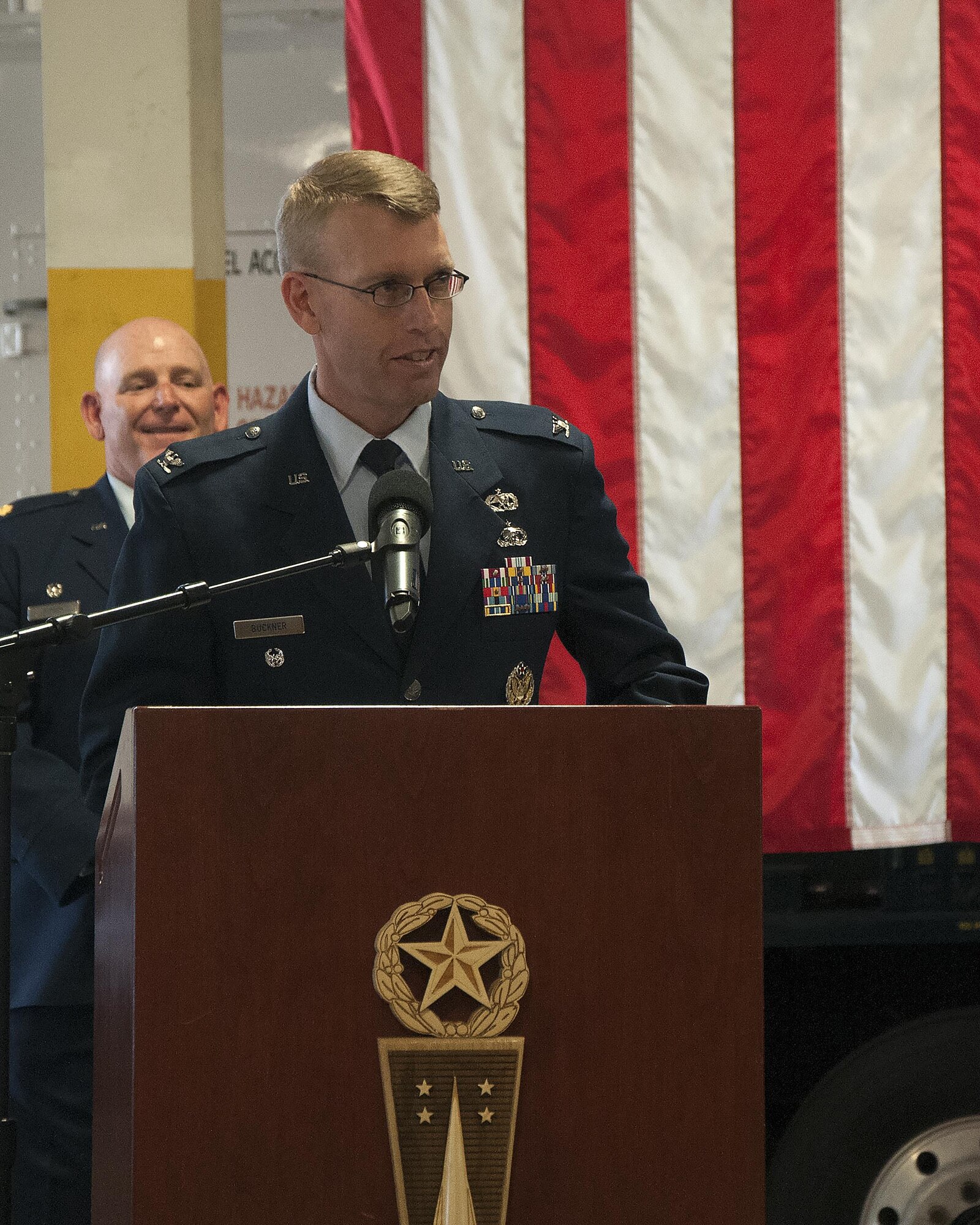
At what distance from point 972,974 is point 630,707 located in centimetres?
206

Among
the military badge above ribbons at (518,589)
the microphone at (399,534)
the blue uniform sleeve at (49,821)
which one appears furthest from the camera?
the blue uniform sleeve at (49,821)

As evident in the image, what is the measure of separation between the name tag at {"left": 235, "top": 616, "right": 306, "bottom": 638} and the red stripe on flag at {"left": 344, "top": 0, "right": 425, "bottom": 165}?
4.68ft

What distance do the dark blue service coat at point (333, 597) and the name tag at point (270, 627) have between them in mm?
25

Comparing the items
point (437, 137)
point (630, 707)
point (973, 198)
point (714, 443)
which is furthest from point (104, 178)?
point (630, 707)

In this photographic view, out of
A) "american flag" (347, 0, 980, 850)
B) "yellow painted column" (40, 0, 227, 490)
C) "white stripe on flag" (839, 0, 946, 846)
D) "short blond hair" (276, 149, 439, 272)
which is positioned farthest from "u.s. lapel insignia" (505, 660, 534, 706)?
"yellow painted column" (40, 0, 227, 490)

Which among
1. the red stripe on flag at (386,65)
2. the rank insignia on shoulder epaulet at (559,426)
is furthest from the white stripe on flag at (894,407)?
the rank insignia on shoulder epaulet at (559,426)

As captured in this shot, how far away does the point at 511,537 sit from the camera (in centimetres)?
192

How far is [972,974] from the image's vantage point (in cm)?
301

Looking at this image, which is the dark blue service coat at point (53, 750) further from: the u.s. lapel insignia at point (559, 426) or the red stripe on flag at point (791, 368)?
the red stripe on flag at point (791, 368)

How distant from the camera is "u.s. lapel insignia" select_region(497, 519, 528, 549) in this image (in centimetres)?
191

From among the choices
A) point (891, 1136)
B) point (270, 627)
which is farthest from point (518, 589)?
point (891, 1136)

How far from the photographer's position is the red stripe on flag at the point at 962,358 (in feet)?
9.47

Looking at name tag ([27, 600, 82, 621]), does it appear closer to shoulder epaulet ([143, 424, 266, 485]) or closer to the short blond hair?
shoulder epaulet ([143, 424, 266, 485])

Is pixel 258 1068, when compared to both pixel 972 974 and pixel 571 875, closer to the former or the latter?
pixel 571 875
